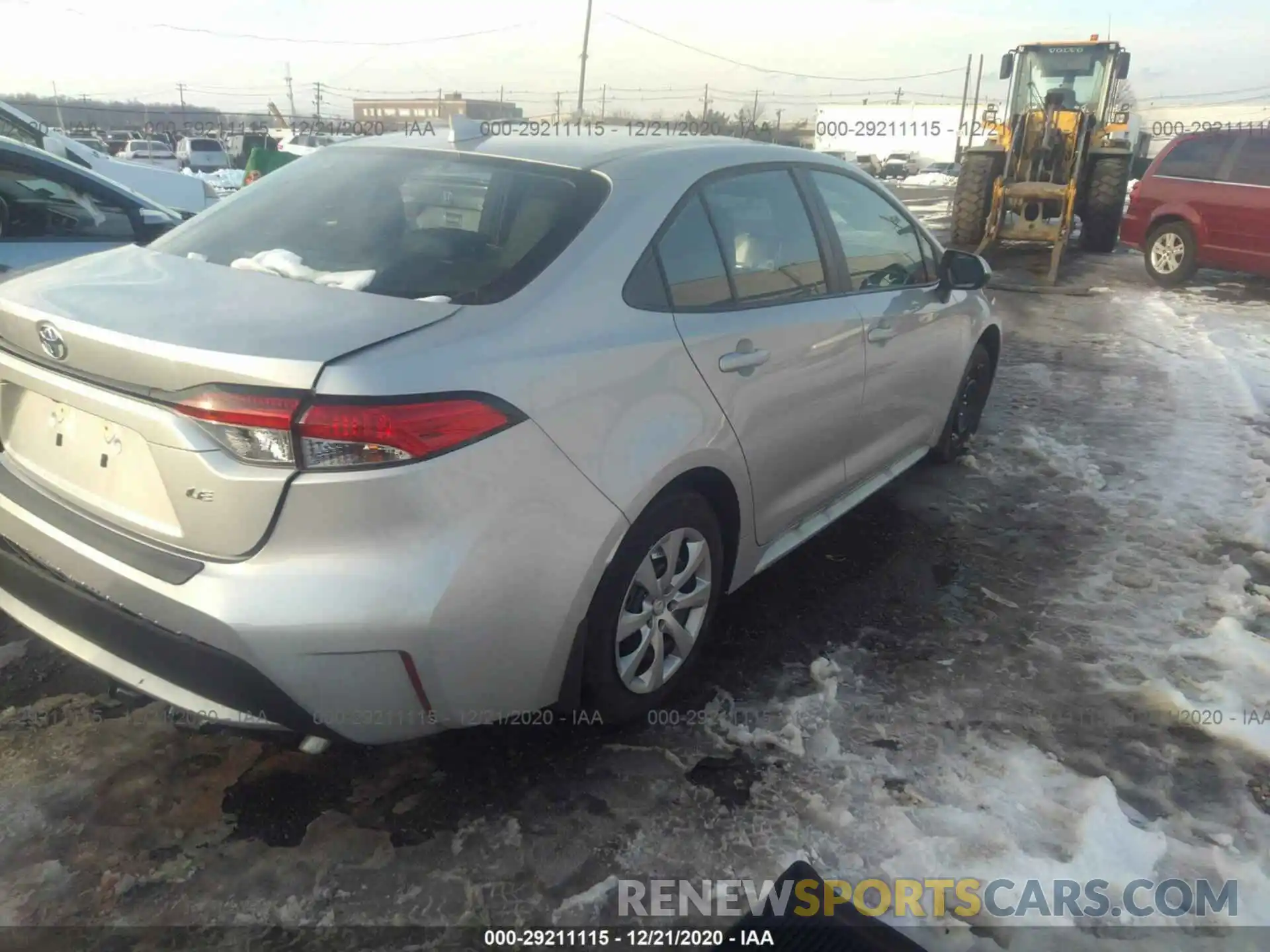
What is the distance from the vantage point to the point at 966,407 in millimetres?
5078

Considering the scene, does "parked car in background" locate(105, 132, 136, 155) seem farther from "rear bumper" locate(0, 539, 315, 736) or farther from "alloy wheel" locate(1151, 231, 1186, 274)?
"rear bumper" locate(0, 539, 315, 736)

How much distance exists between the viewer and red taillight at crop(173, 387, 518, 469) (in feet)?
6.19

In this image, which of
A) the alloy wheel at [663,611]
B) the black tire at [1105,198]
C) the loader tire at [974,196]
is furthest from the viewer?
the black tire at [1105,198]

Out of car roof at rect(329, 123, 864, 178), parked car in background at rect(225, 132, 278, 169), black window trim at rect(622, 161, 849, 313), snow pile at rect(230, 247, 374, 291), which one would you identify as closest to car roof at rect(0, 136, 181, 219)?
car roof at rect(329, 123, 864, 178)

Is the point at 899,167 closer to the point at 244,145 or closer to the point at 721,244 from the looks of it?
the point at 244,145

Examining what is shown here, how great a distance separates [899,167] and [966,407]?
150 ft

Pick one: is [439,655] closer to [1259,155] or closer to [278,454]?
[278,454]

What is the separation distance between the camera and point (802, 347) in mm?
3092

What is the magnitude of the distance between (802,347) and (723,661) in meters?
1.11

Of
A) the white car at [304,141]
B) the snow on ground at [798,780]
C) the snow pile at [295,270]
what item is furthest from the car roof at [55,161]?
the white car at [304,141]

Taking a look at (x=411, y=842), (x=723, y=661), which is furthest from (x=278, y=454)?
(x=723, y=661)

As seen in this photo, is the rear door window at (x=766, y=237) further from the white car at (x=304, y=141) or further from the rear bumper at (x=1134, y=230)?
the white car at (x=304, y=141)

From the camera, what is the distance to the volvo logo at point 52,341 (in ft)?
7.14

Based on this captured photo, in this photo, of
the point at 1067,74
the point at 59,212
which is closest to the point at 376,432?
the point at 59,212
